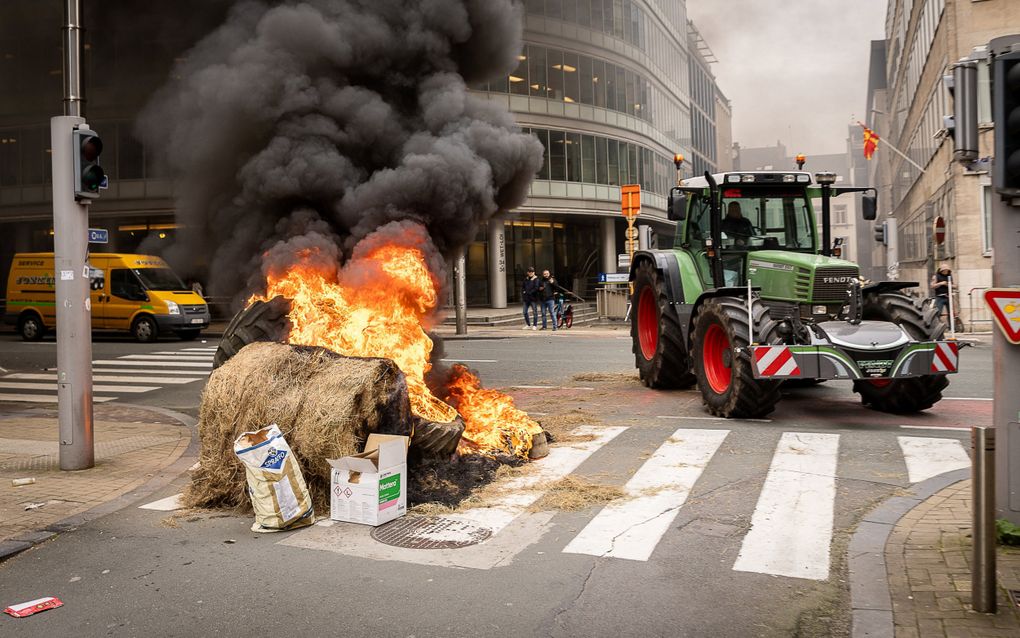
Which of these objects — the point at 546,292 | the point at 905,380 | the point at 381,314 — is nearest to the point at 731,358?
the point at 905,380

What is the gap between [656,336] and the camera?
40.4 feet

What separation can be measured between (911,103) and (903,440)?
35970mm

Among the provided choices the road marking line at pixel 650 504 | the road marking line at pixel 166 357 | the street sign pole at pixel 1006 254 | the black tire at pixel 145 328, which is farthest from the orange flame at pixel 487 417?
the black tire at pixel 145 328

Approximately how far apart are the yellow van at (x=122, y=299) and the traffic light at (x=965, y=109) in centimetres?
2101

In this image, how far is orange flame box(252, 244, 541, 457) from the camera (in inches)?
288

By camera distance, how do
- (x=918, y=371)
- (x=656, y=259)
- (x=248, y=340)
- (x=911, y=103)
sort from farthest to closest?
(x=911, y=103) < (x=656, y=259) < (x=918, y=371) < (x=248, y=340)

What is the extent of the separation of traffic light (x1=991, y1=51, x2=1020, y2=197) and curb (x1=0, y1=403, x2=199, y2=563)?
6.43m

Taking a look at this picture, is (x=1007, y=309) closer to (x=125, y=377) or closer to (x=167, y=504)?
(x=167, y=504)

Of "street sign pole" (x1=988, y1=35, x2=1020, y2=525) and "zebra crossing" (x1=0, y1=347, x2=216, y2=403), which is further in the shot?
"zebra crossing" (x1=0, y1=347, x2=216, y2=403)

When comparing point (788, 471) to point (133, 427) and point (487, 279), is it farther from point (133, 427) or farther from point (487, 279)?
point (487, 279)

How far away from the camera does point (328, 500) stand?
5.82 metres

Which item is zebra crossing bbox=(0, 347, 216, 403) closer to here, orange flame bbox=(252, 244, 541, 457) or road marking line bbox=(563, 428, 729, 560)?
orange flame bbox=(252, 244, 541, 457)

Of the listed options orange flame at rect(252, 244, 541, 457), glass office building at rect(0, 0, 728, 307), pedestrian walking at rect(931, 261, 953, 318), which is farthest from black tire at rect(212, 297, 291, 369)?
pedestrian walking at rect(931, 261, 953, 318)

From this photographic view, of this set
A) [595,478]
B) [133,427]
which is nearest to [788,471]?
[595,478]
